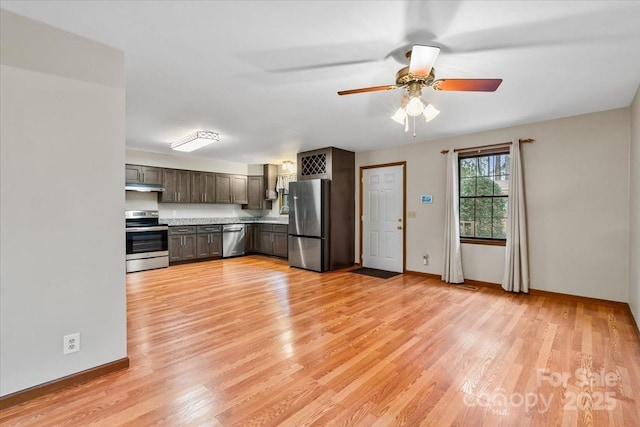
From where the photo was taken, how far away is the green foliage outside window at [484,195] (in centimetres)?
451

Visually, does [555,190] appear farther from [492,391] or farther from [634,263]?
[492,391]

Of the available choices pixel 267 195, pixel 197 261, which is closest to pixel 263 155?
pixel 267 195

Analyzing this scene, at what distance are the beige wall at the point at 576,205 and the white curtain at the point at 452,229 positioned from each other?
32 cm

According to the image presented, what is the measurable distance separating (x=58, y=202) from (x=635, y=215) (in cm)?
517

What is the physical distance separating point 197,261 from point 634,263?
707 centimetres

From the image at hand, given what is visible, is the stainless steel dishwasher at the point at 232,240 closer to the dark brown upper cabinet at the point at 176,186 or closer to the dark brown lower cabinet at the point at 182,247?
the dark brown lower cabinet at the point at 182,247

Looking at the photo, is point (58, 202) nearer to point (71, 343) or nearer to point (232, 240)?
point (71, 343)

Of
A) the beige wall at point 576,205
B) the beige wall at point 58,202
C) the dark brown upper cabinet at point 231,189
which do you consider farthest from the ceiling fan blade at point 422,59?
the dark brown upper cabinet at point 231,189

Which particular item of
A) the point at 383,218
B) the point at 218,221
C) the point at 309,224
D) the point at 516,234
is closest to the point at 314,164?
the point at 309,224

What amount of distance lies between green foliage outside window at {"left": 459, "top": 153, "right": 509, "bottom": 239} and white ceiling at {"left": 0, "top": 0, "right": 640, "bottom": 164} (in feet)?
2.76

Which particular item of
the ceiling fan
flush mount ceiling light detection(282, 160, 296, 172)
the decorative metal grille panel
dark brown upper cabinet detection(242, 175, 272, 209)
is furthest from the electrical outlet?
dark brown upper cabinet detection(242, 175, 272, 209)

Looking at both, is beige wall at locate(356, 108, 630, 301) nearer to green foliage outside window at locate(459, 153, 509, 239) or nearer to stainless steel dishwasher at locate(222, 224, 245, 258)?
green foliage outside window at locate(459, 153, 509, 239)

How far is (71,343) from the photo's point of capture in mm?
1991

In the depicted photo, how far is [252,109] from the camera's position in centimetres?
353
